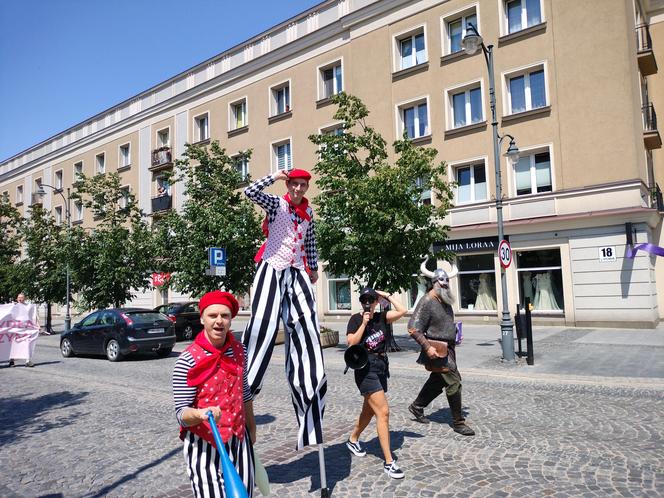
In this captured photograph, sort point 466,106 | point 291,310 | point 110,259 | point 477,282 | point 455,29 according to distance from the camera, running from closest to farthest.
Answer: point 291,310 → point 477,282 → point 466,106 → point 455,29 → point 110,259

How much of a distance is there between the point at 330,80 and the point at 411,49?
15.4ft

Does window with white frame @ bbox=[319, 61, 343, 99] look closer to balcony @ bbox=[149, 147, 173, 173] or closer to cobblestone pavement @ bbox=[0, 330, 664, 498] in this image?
balcony @ bbox=[149, 147, 173, 173]

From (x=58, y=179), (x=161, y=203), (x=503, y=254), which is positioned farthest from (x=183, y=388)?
(x=58, y=179)

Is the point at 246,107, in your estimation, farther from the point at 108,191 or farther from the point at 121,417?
the point at 121,417

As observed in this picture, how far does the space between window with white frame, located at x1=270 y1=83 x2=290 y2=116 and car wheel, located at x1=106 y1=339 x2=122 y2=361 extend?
661 inches

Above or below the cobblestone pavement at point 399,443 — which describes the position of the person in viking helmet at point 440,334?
above

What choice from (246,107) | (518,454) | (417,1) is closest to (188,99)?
(246,107)

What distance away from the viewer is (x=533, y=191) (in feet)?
61.5

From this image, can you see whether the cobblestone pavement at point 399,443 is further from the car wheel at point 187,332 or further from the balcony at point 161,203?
the balcony at point 161,203

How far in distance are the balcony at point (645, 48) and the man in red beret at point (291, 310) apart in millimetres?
19860

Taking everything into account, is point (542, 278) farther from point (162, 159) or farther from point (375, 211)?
point (162, 159)

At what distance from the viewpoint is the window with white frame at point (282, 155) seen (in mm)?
26703

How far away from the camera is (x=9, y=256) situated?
1268 inches

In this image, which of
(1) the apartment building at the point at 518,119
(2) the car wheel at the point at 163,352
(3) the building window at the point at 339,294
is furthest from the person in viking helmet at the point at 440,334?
(3) the building window at the point at 339,294
